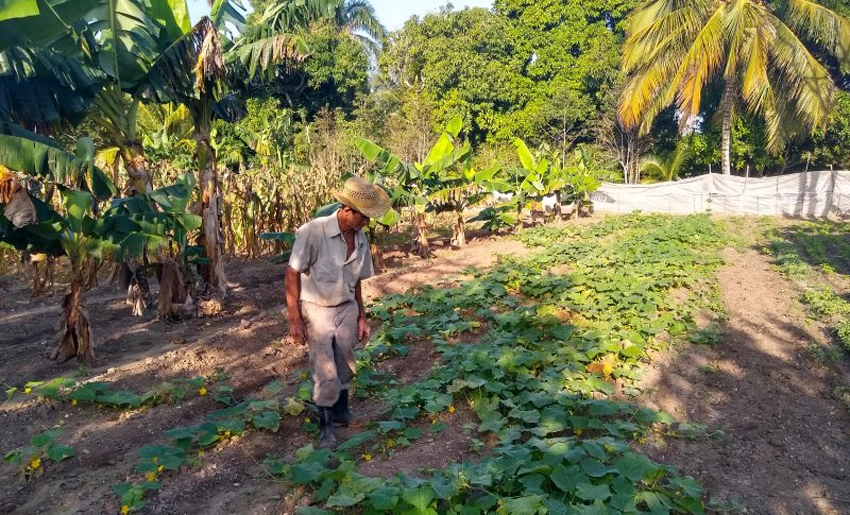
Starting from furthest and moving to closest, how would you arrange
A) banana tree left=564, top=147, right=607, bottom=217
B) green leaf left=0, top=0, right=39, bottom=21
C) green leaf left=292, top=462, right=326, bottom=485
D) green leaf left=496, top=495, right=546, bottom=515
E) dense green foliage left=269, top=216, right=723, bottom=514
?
banana tree left=564, top=147, right=607, bottom=217 < green leaf left=0, top=0, right=39, bottom=21 < green leaf left=292, top=462, right=326, bottom=485 < dense green foliage left=269, top=216, right=723, bottom=514 < green leaf left=496, top=495, right=546, bottom=515

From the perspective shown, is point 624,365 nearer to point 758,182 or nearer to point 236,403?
point 236,403

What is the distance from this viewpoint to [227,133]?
822 inches

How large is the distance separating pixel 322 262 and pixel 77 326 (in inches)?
135

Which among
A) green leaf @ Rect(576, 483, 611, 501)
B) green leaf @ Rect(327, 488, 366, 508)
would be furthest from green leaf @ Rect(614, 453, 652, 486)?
green leaf @ Rect(327, 488, 366, 508)

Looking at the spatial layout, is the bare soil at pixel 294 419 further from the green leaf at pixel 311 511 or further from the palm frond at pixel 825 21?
the palm frond at pixel 825 21

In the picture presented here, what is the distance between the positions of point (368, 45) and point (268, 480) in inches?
1255

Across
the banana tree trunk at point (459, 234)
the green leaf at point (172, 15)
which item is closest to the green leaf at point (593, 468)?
the green leaf at point (172, 15)

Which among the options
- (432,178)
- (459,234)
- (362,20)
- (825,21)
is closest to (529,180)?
(459,234)

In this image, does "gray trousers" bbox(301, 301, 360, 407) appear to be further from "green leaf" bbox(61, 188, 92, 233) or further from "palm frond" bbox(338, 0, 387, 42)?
"palm frond" bbox(338, 0, 387, 42)

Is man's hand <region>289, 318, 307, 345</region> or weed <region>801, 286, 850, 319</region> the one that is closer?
man's hand <region>289, 318, 307, 345</region>

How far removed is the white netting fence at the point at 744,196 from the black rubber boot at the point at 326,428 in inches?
761

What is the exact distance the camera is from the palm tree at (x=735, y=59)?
19.0 m

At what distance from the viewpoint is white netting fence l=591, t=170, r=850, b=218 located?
18.9 m

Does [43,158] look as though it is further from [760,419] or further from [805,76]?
[805,76]
